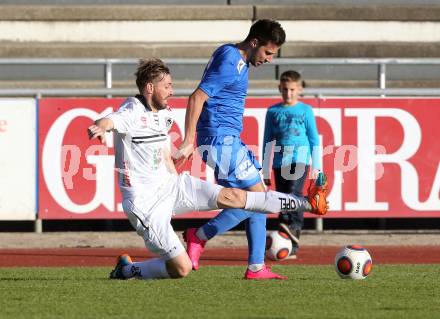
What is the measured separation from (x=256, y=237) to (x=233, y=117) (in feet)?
3.17

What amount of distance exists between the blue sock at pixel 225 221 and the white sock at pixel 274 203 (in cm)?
62

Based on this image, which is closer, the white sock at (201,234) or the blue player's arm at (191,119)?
the blue player's arm at (191,119)

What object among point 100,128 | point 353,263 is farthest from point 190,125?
point 353,263

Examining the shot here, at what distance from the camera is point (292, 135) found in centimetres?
1218

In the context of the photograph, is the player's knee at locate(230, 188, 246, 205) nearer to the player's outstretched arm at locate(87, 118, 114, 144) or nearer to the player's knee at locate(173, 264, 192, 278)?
the player's knee at locate(173, 264, 192, 278)

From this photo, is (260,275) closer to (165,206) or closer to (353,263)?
(353,263)

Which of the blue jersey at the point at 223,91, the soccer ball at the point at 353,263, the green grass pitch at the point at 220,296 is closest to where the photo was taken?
the green grass pitch at the point at 220,296

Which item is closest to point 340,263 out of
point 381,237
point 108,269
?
point 108,269

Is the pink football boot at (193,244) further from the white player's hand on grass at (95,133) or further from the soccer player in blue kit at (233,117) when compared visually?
the white player's hand on grass at (95,133)

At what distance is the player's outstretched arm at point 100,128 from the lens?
7980mm

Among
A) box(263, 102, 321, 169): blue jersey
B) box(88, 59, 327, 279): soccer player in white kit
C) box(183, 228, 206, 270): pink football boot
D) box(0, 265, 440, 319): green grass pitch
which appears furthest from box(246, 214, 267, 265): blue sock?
box(263, 102, 321, 169): blue jersey

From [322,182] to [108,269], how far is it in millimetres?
2943

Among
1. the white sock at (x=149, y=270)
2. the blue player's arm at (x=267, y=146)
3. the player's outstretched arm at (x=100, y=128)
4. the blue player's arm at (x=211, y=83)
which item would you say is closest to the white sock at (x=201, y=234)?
the white sock at (x=149, y=270)

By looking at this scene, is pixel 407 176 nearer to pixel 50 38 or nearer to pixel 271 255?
pixel 271 255
